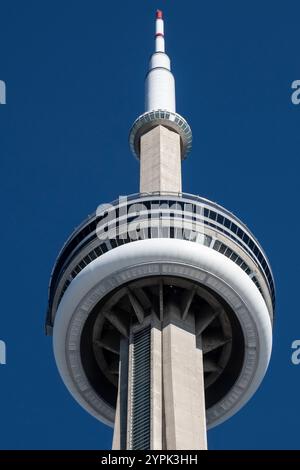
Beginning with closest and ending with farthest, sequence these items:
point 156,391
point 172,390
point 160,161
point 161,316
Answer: point 172,390 < point 156,391 < point 161,316 < point 160,161

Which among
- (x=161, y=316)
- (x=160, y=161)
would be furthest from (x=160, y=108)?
(x=161, y=316)

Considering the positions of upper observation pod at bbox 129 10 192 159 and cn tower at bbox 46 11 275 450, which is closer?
cn tower at bbox 46 11 275 450

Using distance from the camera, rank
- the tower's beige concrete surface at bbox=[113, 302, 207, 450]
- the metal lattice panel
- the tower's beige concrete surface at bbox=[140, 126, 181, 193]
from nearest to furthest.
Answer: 1. the tower's beige concrete surface at bbox=[113, 302, 207, 450]
2. the metal lattice panel
3. the tower's beige concrete surface at bbox=[140, 126, 181, 193]

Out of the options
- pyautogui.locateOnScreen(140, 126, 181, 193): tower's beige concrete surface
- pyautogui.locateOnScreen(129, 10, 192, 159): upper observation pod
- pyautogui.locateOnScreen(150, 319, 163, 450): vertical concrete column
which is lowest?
pyautogui.locateOnScreen(150, 319, 163, 450): vertical concrete column

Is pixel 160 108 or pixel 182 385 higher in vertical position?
pixel 160 108

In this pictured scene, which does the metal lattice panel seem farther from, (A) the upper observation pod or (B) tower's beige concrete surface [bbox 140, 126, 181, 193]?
(A) the upper observation pod

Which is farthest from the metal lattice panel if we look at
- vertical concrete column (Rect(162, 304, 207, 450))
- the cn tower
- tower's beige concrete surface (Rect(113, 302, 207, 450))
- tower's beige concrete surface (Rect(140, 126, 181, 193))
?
tower's beige concrete surface (Rect(140, 126, 181, 193))

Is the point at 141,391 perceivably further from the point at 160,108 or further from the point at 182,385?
the point at 160,108
